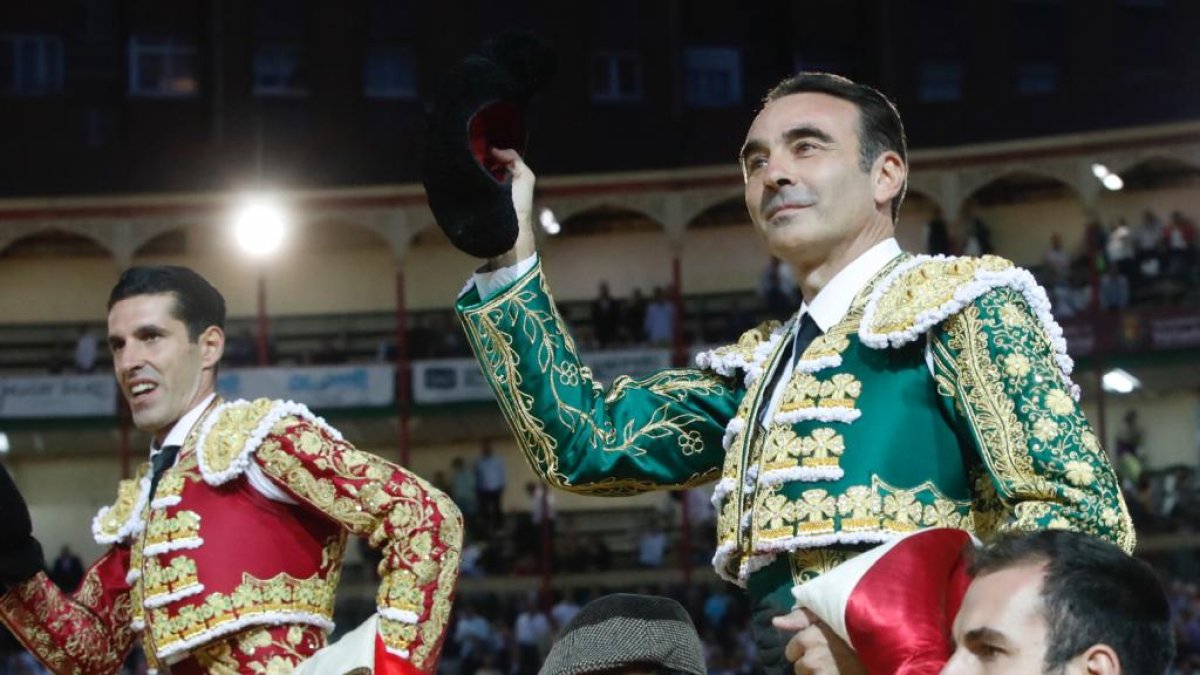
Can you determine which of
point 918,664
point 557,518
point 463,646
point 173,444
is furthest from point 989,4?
point 918,664

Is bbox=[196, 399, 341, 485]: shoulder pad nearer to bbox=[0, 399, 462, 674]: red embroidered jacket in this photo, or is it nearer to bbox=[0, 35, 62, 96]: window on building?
bbox=[0, 399, 462, 674]: red embroidered jacket

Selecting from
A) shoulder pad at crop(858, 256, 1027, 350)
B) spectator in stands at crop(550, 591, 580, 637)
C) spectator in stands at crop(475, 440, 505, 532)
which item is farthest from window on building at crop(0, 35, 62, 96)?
shoulder pad at crop(858, 256, 1027, 350)

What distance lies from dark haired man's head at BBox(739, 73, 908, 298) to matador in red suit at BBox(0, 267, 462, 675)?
1.13m

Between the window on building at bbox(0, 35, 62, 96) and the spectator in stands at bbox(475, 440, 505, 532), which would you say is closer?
the spectator in stands at bbox(475, 440, 505, 532)

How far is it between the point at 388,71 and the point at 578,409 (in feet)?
62.1

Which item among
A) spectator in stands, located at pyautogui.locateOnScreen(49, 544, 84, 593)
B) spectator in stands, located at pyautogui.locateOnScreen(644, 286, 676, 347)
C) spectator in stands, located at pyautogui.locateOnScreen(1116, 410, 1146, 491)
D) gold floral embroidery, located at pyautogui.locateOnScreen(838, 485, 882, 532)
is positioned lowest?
spectator in stands, located at pyautogui.locateOnScreen(49, 544, 84, 593)

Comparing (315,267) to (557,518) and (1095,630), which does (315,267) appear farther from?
(1095,630)

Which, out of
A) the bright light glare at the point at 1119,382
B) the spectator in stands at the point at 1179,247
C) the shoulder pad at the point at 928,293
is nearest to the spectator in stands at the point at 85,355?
the bright light glare at the point at 1119,382

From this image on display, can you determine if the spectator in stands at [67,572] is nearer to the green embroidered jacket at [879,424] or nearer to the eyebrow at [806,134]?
the green embroidered jacket at [879,424]

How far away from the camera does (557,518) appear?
18859 mm

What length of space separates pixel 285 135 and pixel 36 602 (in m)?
16.5

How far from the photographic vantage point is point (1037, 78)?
2038 centimetres

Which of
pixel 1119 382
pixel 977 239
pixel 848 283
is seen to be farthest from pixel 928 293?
pixel 1119 382

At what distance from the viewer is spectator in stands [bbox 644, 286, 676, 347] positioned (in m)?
18.3
